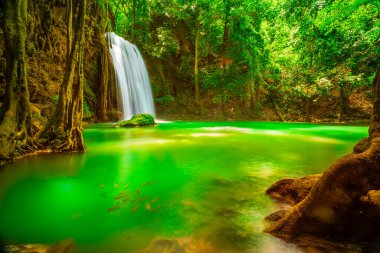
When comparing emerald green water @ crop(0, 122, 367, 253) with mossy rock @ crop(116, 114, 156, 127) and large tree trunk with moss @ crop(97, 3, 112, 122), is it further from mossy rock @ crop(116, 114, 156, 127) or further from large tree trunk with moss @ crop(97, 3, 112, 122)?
large tree trunk with moss @ crop(97, 3, 112, 122)

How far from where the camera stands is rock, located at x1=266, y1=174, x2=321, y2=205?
3.75 m

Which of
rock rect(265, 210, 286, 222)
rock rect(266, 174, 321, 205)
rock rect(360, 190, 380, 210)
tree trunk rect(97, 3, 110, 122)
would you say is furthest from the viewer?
tree trunk rect(97, 3, 110, 122)

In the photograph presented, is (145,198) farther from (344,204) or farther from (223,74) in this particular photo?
(223,74)

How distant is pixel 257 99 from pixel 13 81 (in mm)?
21038

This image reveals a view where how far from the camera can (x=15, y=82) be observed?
23.6 ft

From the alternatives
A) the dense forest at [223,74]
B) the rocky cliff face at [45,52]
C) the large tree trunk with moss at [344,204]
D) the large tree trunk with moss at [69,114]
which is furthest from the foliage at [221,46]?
the large tree trunk with moss at [344,204]

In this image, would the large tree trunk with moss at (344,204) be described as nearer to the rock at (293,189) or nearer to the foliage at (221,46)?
the rock at (293,189)

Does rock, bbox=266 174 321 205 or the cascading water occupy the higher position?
the cascading water

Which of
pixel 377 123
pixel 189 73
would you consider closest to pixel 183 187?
pixel 377 123

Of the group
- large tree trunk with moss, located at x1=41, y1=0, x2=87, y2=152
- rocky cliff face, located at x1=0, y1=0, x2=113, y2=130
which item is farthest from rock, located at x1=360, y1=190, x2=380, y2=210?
rocky cliff face, located at x1=0, y1=0, x2=113, y2=130

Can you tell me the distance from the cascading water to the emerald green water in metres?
13.2

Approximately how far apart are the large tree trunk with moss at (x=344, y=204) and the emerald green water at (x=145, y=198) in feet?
1.13

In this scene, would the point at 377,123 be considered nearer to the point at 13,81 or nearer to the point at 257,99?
the point at 13,81

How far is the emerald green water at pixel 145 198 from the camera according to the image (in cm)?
296
